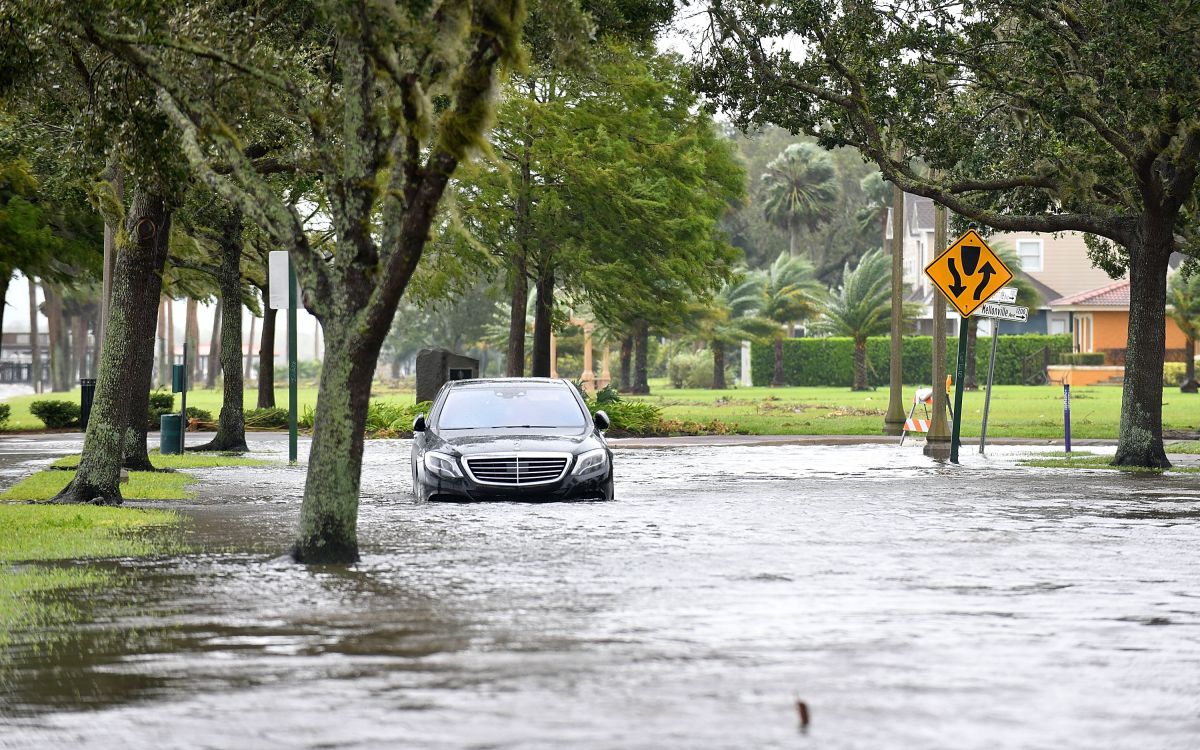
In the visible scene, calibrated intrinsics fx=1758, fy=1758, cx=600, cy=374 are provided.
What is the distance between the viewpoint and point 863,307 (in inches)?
A: 3130

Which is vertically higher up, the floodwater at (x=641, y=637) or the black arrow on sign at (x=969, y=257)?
the black arrow on sign at (x=969, y=257)

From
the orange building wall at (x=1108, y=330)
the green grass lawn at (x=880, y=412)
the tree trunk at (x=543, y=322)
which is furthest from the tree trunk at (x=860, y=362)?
the tree trunk at (x=543, y=322)

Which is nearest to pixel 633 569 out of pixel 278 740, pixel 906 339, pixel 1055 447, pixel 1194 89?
pixel 278 740

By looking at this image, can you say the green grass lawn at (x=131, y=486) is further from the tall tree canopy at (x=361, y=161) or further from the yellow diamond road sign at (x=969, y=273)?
the yellow diamond road sign at (x=969, y=273)

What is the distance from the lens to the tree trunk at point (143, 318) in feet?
66.0

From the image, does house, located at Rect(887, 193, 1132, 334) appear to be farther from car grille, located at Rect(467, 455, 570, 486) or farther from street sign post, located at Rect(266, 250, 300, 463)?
car grille, located at Rect(467, 455, 570, 486)

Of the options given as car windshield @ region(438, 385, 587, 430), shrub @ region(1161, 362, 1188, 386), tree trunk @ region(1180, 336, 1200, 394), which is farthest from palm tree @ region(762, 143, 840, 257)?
car windshield @ region(438, 385, 587, 430)

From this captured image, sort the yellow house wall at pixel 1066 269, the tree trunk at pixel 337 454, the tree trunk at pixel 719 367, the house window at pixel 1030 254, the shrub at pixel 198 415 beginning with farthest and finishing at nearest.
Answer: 1. the tree trunk at pixel 719 367
2. the yellow house wall at pixel 1066 269
3. the house window at pixel 1030 254
4. the shrub at pixel 198 415
5. the tree trunk at pixel 337 454

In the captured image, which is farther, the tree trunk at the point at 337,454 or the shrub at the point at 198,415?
the shrub at the point at 198,415

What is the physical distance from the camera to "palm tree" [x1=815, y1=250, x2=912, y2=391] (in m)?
79.1

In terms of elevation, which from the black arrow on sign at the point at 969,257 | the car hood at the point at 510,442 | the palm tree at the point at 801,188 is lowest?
the car hood at the point at 510,442

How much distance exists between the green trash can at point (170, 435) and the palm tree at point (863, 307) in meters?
52.0

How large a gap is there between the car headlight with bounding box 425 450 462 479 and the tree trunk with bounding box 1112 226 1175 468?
12.4 m

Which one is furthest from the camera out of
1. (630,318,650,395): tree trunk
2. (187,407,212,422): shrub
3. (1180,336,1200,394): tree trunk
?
(630,318,650,395): tree trunk
